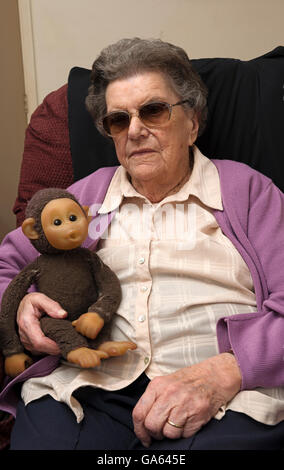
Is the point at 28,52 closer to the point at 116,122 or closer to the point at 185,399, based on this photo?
the point at 116,122

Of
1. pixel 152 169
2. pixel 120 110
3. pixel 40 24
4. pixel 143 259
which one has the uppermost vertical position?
pixel 40 24

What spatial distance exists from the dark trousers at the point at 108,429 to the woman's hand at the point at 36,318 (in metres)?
0.13

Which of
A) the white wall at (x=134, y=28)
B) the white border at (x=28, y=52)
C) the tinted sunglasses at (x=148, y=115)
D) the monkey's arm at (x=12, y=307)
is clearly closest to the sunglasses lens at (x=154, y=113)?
the tinted sunglasses at (x=148, y=115)

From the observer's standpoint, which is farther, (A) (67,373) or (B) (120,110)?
(B) (120,110)

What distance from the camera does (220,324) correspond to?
1.13 meters

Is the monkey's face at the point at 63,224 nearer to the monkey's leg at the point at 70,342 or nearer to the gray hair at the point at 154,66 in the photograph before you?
the monkey's leg at the point at 70,342

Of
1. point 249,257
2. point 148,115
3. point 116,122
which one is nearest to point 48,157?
point 116,122

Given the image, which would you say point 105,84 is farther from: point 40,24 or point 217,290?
point 40,24

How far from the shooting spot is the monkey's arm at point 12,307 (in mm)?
1172

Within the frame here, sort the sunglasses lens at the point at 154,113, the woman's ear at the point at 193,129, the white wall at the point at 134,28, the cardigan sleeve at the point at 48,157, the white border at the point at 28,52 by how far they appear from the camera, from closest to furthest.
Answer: the sunglasses lens at the point at 154,113, the woman's ear at the point at 193,129, the cardigan sleeve at the point at 48,157, the white wall at the point at 134,28, the white border at the point at 28,52

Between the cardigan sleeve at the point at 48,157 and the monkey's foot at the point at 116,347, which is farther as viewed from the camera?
the cardigan sleeve at the point at 48,157
